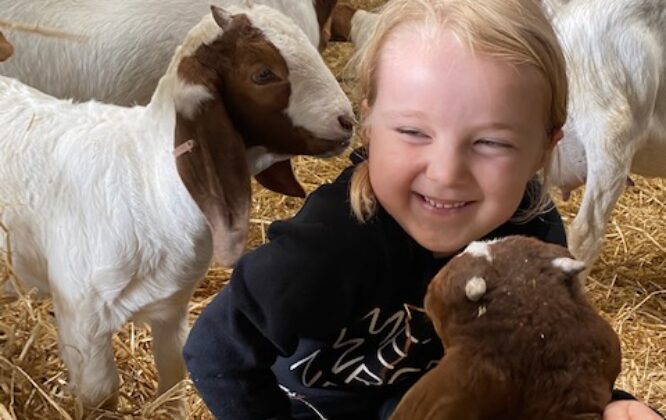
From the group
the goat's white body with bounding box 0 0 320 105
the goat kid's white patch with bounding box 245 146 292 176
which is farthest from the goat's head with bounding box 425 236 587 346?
the goat's white body with bounding box 0 0 320 105

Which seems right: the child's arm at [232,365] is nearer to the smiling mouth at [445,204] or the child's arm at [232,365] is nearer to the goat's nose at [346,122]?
the smiling mouth at [445,204]

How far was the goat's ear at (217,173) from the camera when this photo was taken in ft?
6.00

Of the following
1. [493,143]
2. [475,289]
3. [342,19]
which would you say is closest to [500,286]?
[475,289]

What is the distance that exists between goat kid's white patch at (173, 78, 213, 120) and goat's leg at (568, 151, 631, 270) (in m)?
1.14

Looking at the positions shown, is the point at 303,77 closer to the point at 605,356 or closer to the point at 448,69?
the point at 448,69

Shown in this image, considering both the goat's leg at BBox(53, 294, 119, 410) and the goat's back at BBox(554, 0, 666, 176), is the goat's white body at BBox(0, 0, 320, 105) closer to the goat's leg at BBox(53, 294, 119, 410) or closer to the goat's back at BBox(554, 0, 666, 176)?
the goat's leg at BBox(53, 294, 119, 410)

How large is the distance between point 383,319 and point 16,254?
89cm

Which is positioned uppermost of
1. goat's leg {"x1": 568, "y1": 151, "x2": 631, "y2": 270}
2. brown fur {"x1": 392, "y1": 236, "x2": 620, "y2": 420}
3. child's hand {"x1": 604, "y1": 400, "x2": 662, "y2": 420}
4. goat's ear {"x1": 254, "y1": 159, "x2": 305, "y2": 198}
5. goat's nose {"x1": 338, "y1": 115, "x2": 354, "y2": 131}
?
brown fur {"x1": 392, "y1": 236, "x2": 620, "y2": 420}

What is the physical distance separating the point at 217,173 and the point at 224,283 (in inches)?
45.3

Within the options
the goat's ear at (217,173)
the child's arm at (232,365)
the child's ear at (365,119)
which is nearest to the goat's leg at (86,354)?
the goat's ear at (217,173)

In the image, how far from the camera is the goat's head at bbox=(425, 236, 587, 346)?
3.66 feet

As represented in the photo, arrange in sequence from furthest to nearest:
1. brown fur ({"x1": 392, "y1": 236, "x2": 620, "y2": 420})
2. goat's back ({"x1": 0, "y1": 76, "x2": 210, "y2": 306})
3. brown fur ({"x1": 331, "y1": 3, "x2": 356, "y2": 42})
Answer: brown fur ({"x1": 331, "y1": 3, "x2": 356, "y2": 42}) → goat's back ({"x1": 0, "y1": 76, "x2": 210, "y2": 306}) → brown fur ({"x1": 392, "y1": 236, "x2": 620, "y2": 420})

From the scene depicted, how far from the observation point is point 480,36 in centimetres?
138

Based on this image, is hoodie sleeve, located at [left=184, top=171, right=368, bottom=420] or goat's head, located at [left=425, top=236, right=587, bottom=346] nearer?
goat's head, located at [left=425, top=236, right=587, bottom=346]
